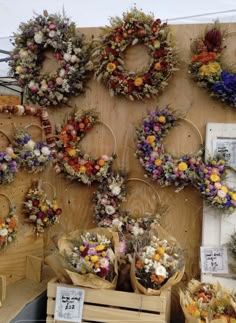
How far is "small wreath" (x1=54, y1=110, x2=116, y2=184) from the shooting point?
1842mm

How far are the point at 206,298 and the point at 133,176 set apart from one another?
0.61 metres

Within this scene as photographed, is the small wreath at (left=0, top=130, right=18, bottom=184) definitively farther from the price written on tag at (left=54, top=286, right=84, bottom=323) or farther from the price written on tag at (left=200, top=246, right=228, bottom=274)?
the price written on tag at (left=200, top=246, right=228, bottom=274)

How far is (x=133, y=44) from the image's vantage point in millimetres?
1800

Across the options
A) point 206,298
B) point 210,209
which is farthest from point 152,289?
point 210,209

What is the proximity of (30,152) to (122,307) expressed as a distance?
71 centimetres

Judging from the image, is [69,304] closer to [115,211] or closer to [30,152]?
[115,211]

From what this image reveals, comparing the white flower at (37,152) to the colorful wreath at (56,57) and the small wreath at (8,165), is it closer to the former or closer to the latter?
the small wreath at (8,165)

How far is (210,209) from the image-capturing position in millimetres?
1724

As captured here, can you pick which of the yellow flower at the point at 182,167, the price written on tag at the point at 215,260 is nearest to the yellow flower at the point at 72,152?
the yellow flower at the point at 182,167

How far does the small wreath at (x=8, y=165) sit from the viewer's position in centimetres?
160

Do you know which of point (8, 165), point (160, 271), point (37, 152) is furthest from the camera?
point (37, 152)

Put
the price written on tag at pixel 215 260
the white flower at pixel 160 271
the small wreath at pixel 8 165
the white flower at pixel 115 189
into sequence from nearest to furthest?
the white flower at pixel 160 271
the small wreath at pixel 8 165
the price written on tag at pixel 215 260
the white flower at pixel 115 189

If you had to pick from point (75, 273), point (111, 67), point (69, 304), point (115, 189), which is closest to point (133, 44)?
point (111, 67)

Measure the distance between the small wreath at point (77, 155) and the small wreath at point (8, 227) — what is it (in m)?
0.30
